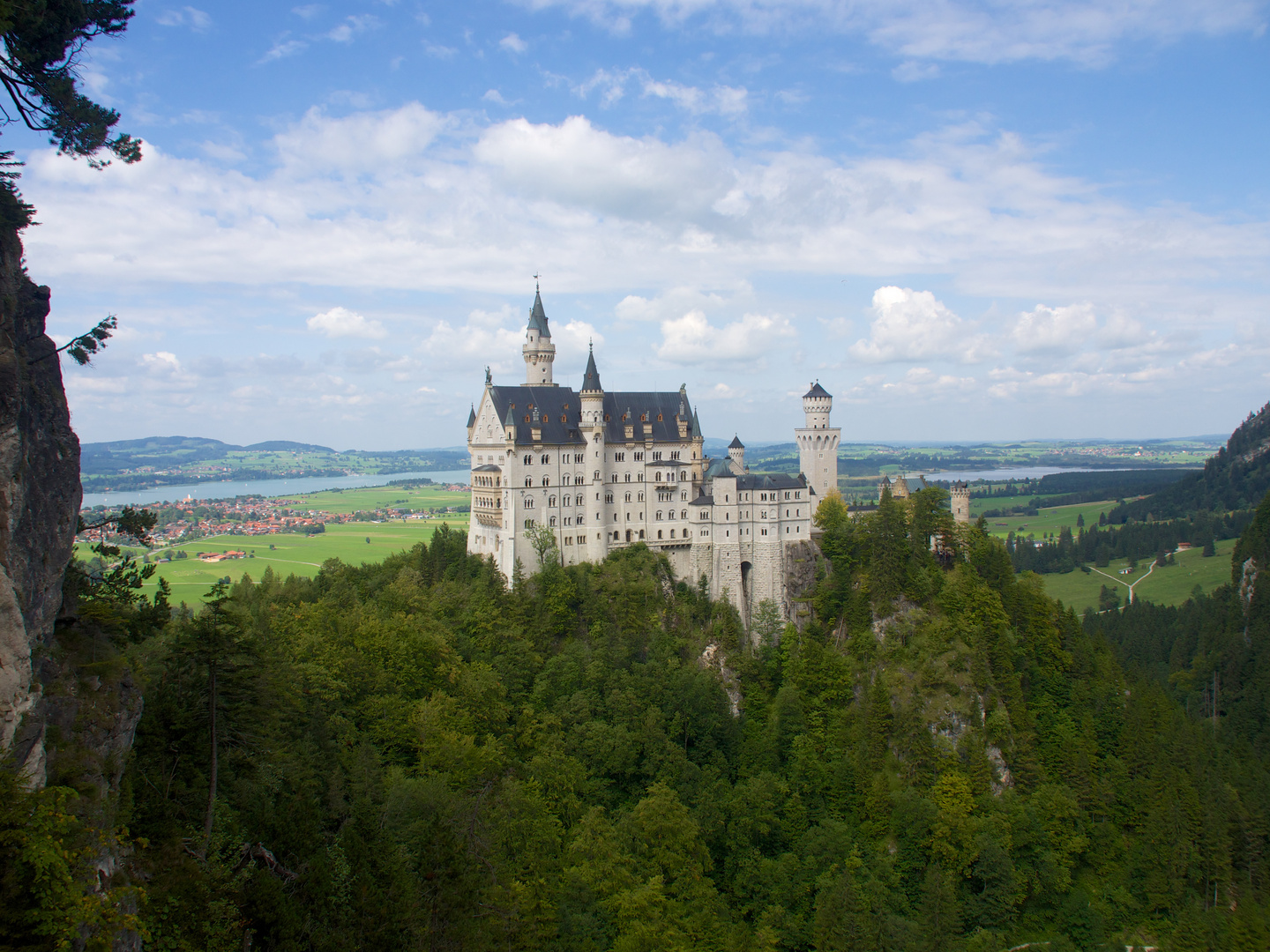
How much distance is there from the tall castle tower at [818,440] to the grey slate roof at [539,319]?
26096 millimetres

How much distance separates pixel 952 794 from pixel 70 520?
56877mm

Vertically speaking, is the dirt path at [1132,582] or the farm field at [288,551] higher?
the farm field at [288,551]

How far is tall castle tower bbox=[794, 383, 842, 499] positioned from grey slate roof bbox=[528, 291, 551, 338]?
2610 centimetres

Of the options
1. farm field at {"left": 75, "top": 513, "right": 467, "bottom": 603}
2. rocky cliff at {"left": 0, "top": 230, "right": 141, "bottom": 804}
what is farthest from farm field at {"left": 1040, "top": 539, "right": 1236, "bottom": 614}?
rocky cliff at {"left": 0, "top": 230, "right": 141, "bottom": 804}

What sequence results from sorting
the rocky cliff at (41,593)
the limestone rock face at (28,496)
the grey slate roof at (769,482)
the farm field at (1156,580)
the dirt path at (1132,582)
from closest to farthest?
the limestone rock face at (28,496), the rocky cliff at (41,593), the grey slate roof at (769,482), the farm field at (1156,580), the dirt path at (1132,582)

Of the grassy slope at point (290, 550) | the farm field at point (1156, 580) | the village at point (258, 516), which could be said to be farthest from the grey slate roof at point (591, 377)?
the farm field at point (1156, 580)

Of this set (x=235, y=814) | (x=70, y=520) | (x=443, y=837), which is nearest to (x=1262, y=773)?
(x=443, y=837)

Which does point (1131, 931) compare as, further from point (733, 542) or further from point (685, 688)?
point (733, 542)

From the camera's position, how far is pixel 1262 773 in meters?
73.1

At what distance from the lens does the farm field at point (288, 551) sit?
9381 cm

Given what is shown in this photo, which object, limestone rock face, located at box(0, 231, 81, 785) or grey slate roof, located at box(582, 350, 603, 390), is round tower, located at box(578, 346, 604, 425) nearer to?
grey slate roof, located at box(582, 350, 603, 390)

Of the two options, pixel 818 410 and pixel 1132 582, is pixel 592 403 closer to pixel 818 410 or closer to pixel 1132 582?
pixel 818 410

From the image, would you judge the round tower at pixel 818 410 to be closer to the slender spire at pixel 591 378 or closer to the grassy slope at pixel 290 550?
the slender spire at pixel 591 378

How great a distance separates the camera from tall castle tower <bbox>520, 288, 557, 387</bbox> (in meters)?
78.1
